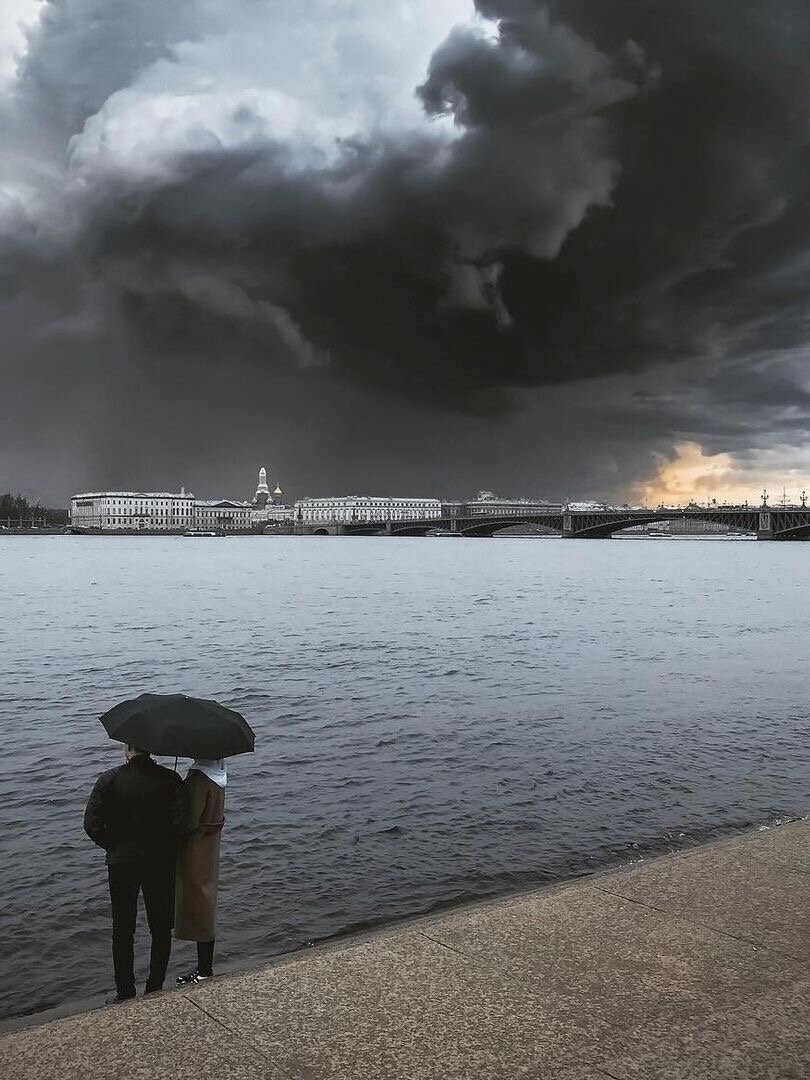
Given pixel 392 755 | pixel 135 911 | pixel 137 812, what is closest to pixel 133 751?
pixel 137 812

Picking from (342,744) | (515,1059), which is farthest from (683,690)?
(515,1059)

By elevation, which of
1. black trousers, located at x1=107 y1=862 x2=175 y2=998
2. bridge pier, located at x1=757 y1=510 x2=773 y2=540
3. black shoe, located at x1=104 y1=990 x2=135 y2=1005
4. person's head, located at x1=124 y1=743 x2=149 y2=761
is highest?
bridge pier, located at x1=757 y1=510 x2=773 y2=540

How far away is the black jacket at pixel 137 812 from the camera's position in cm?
550

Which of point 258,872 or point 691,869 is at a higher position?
point 691,869

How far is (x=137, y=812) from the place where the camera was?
217 inches

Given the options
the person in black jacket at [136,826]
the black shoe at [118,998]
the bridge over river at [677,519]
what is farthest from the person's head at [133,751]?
→ the bridge over river at [677,519]

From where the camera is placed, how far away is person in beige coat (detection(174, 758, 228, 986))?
221 inches

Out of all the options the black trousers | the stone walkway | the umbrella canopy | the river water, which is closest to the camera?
the stone walkway

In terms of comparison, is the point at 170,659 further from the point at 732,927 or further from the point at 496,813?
the point at 732,927

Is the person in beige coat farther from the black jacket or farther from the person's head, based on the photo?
the person's head

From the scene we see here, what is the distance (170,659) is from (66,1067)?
→ 2116 centimetres

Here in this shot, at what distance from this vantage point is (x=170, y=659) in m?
24.6

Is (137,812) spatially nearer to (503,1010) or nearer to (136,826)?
(136,826)

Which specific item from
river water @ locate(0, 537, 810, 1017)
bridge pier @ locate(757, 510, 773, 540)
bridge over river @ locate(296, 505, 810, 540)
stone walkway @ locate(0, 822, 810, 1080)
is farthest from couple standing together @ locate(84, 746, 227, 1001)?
bridge pier @ locate(757, 510, 773, 540)
